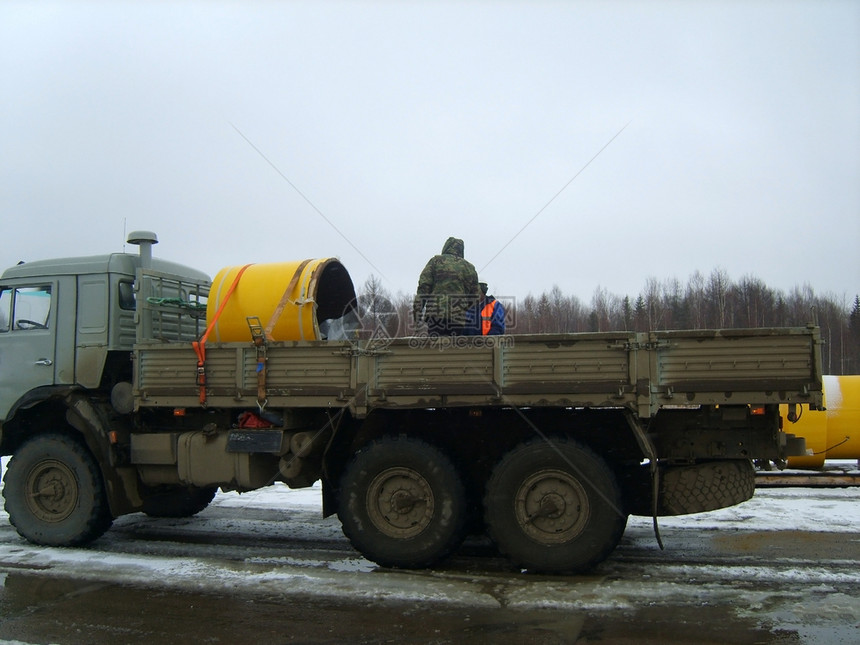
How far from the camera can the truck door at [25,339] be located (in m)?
7.74

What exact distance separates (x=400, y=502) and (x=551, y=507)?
1.43 m

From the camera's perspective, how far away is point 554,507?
617cm

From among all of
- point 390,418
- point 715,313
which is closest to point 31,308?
point 390,418

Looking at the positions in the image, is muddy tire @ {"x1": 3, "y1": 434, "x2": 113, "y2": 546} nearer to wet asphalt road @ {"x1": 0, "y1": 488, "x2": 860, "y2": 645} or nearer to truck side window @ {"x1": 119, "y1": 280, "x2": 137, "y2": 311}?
wet asphalt road @ {"x1": 0, "y1": 488, "x2": 860, "y2": 645}

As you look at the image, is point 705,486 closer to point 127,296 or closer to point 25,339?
point 127,296

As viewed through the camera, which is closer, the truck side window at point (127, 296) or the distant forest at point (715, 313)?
the truck side window at point (127, 296)

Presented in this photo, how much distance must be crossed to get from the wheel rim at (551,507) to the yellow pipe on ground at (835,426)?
7.05 m

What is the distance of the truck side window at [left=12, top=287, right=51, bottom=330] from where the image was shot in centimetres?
791

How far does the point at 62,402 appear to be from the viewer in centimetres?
765

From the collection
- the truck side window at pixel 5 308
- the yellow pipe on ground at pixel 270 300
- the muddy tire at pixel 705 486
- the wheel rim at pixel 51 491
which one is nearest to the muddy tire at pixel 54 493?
the wheel rim at pixel 51 491

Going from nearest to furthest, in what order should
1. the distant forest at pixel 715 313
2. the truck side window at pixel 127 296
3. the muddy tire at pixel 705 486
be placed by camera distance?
the muddy tire at pixel 705 486 < the truck side window at pixel 127 296 < the distant forest at pixel 715 313

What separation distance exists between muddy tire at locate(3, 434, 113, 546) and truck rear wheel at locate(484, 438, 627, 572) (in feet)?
14.6

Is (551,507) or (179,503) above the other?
(551,507)

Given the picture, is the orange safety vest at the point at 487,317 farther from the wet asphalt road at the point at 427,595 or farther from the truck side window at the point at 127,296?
the truck side window at the point at 127,296
